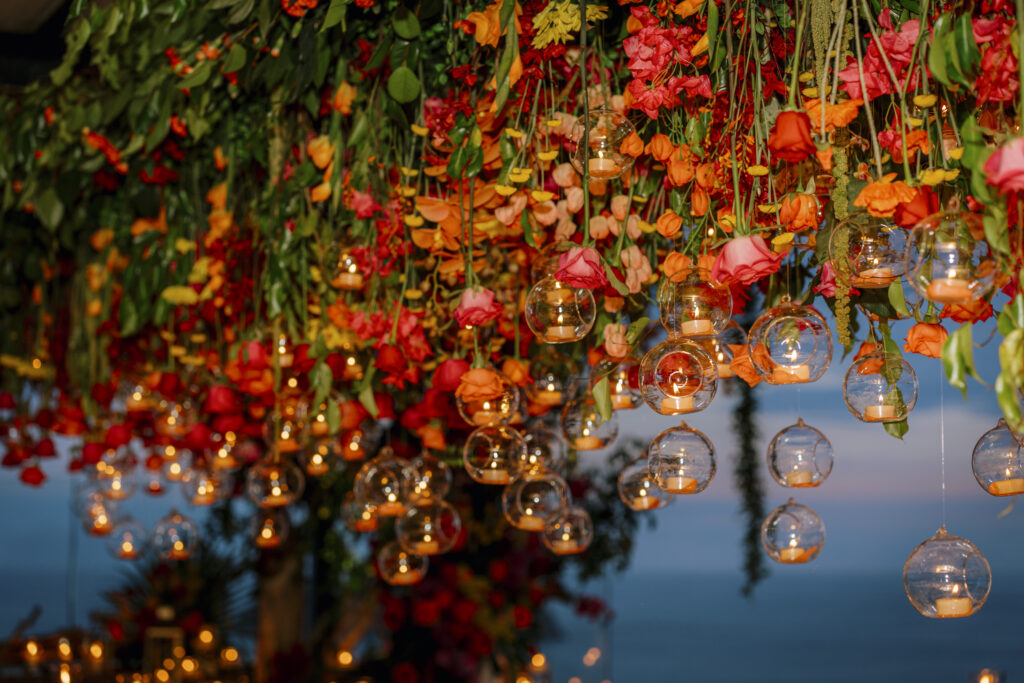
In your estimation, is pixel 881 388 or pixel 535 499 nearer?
pixel 881 388

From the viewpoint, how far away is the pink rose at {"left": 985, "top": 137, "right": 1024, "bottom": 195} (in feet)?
2.80

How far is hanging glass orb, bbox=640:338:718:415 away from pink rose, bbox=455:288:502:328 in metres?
0.29

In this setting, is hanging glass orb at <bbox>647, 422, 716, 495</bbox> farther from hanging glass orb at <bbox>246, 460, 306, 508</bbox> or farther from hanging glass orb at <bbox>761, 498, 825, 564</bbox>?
hanging glass orb at <bbox>246, 460, 306, 508</bbox>

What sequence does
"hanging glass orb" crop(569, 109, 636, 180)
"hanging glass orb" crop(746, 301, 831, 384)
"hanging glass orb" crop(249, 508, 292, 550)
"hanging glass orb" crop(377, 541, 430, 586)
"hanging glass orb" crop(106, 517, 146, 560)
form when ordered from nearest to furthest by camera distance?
1. "hanging glass orb" crop(746, 301, 831, 384)
2. "hanging glass orb" crop(569, 109, 636, 180)
3. "hanging glass orb" crop(377, 541, 430, 586)
4. "hanging glass orb" crop(249, 508, 292, 550)
5. "hanging glass orb" crop(106, 517, 146, 560)

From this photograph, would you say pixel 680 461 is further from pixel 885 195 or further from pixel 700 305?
pixel 885 195

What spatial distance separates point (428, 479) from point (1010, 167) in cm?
146

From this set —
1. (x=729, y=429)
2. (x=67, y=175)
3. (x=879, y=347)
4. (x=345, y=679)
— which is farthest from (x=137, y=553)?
(x=879, y=347)

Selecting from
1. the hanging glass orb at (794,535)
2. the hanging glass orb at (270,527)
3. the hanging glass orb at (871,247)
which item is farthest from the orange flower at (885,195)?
the hanging glass orb at (270,527)

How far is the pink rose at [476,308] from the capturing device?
1.57 m

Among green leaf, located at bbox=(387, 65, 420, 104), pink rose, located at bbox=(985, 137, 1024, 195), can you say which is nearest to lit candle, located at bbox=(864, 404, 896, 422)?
pink rose, located at bbox=(985, 137, 1024, 195)

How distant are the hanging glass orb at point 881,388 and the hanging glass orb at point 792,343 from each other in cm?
10

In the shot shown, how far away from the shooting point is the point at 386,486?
7.01 feet

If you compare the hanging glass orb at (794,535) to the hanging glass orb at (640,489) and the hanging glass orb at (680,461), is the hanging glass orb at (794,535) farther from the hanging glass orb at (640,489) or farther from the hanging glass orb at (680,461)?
the hanging glass orb at (680,461)

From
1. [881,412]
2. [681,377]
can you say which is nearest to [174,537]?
[681,377]
